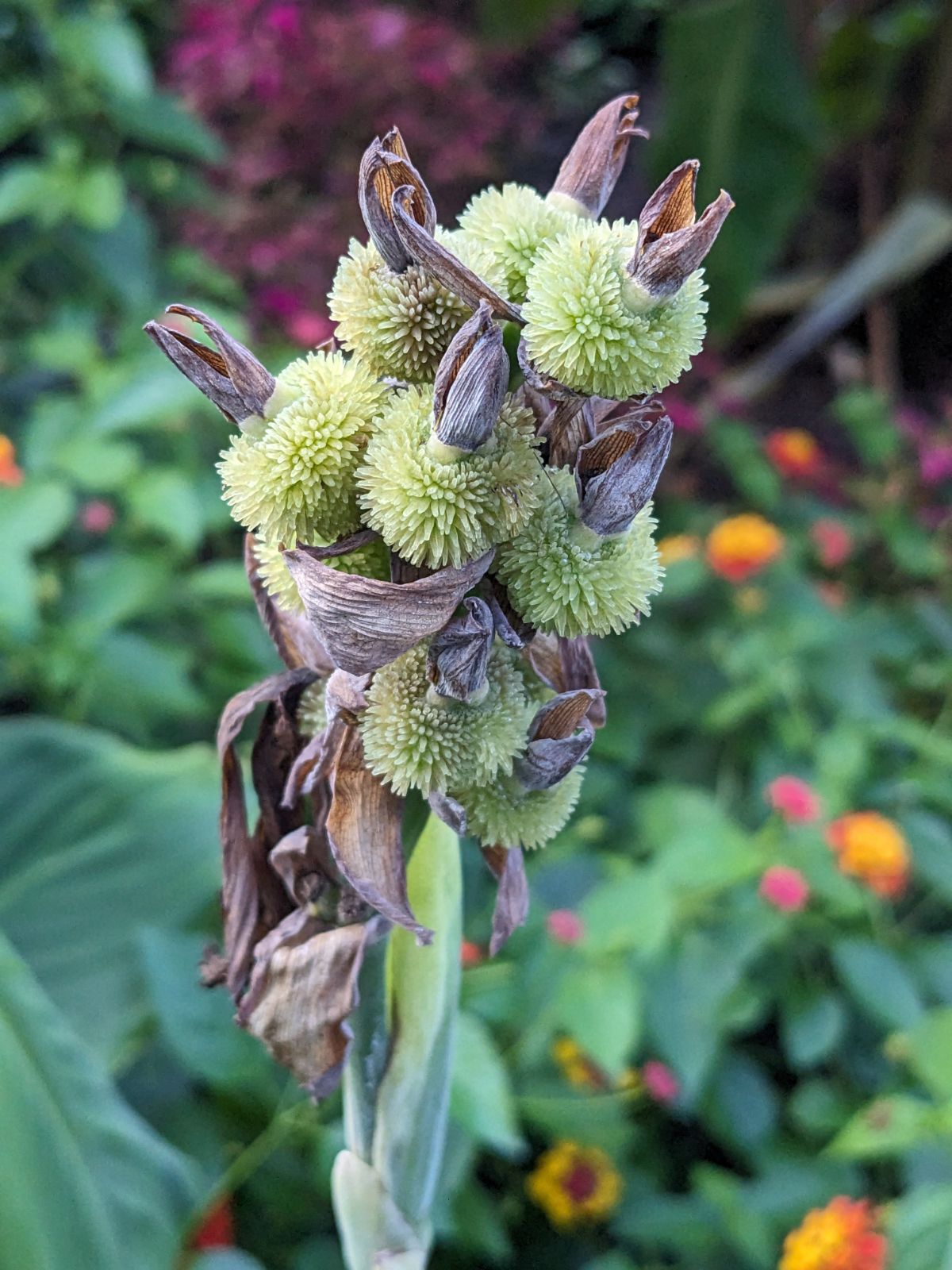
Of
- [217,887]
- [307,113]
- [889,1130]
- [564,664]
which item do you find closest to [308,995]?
[564,664]

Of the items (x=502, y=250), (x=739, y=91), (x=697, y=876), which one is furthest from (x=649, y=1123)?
(x=739, y=91)

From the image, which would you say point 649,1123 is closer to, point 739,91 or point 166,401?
point 166,401

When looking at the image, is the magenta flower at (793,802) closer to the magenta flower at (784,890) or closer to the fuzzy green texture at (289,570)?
the magenta flower at (784,890)

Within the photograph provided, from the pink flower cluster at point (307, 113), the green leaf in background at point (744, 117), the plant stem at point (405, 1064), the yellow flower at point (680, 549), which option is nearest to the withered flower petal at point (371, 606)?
the plant stem at point (405, 1064)

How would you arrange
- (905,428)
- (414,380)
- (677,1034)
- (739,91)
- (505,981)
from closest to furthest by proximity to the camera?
(414,380) → (505,981) → (677,1034) → (905,428) → (739,91)

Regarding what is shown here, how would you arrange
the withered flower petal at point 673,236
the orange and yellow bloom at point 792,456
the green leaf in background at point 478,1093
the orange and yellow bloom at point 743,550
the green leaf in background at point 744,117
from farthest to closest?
the green leaf in background at point 744,117
the orange and yellow bloom at point 792,456
the orange and yellow bloom at point 743,550
the green leaf in background at point 478,1093
the withered flower petal at point 673,236

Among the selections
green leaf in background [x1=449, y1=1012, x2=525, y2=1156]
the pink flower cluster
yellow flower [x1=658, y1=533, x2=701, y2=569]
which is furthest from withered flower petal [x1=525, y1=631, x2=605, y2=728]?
the pink flower cluster
